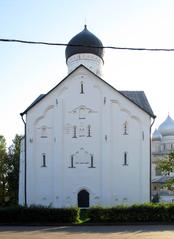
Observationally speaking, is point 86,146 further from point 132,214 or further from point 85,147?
point 132,214

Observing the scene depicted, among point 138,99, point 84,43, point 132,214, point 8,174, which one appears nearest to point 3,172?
point 8,174

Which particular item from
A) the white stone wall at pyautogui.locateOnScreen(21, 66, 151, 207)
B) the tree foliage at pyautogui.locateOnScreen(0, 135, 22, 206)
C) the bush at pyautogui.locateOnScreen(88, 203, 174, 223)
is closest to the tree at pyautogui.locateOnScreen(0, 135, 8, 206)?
the tree foliage at pyautogui.locateOnScreen(0, 135, 22, 206)

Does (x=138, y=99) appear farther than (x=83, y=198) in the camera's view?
Yes

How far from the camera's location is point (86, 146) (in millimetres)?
30141

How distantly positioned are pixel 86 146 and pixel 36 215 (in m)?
9.59

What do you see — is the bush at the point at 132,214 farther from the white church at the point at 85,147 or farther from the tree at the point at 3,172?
the tree at the point at 3,172

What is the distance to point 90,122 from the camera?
1202 inches

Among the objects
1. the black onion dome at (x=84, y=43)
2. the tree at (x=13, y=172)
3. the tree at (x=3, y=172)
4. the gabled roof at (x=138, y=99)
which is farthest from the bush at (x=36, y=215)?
the tree at (x=3, y=172)

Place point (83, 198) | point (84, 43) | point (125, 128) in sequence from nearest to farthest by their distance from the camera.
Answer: point (83, 198), point (125, 128), point (84, 43)

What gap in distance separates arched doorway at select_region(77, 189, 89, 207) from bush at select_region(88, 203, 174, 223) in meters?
8.10

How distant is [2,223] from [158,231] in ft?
26.7

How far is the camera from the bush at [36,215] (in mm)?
21328

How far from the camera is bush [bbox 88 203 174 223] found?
2134 cm

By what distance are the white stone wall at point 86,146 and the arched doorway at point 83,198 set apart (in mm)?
337
